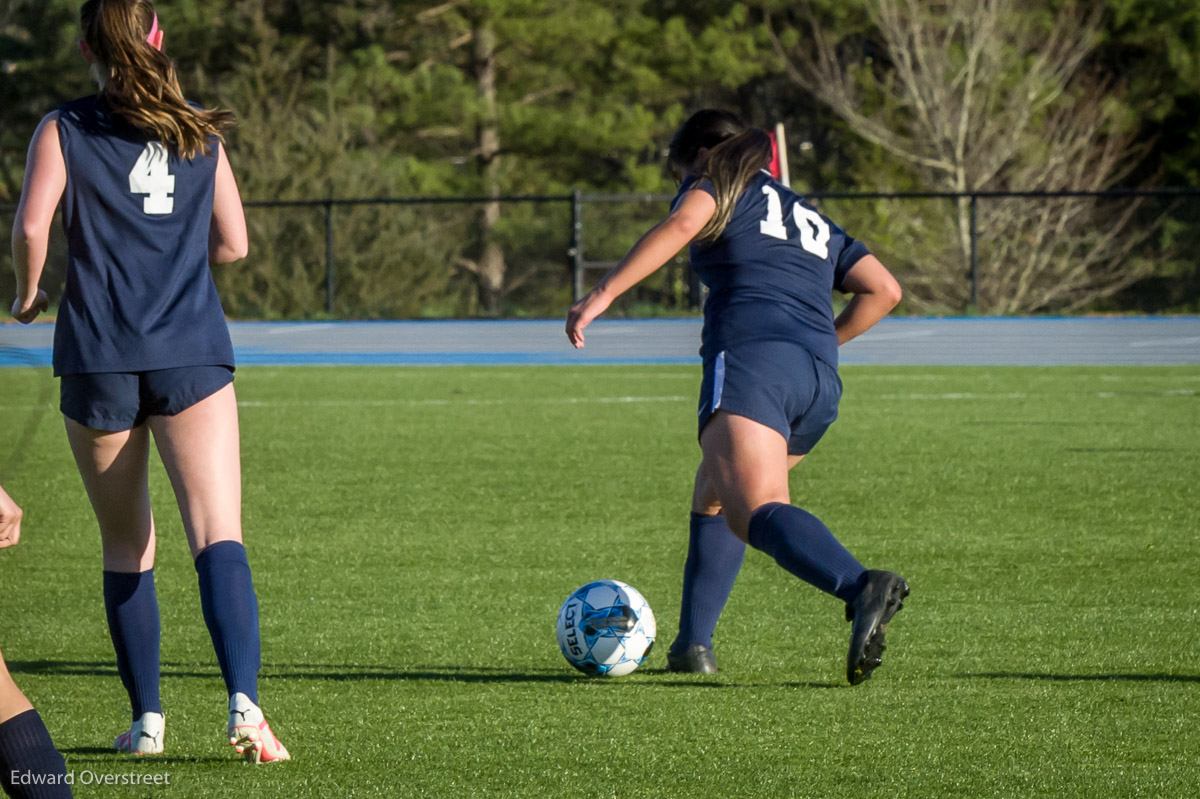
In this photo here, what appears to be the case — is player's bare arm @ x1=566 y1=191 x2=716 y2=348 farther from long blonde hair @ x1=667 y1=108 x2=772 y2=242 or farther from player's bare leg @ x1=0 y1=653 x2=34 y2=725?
player's bare leg @ x1=0 y1=653 x2=34 y2=725

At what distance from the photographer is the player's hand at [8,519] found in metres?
3.04

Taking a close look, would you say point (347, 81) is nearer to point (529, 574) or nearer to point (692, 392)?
point (692, 392)

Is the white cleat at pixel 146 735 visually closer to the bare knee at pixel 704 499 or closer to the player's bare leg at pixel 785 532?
the player's bare leg at pixel 785 532

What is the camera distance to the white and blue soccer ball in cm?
529

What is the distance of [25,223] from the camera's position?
3.94m

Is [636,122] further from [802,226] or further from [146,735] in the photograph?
[146,735]

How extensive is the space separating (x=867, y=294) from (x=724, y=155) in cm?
70

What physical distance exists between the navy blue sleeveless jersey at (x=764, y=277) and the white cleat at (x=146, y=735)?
182 centimetres

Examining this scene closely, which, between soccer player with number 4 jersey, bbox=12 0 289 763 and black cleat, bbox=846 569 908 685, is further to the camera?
black cleat, bbox=846 569 908 685

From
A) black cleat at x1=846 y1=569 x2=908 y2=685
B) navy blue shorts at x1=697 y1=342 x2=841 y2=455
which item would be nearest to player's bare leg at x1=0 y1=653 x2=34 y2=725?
black cleat at x1=846 y1=569 x2=908 y2=685

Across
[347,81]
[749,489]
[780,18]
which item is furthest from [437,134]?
[749,489]

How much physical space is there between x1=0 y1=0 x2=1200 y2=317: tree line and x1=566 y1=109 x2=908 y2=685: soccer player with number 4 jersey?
25.8 m

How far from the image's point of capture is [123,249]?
13.2ft

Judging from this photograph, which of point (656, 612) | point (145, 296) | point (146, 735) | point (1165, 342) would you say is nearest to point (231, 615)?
point (146, 735)
